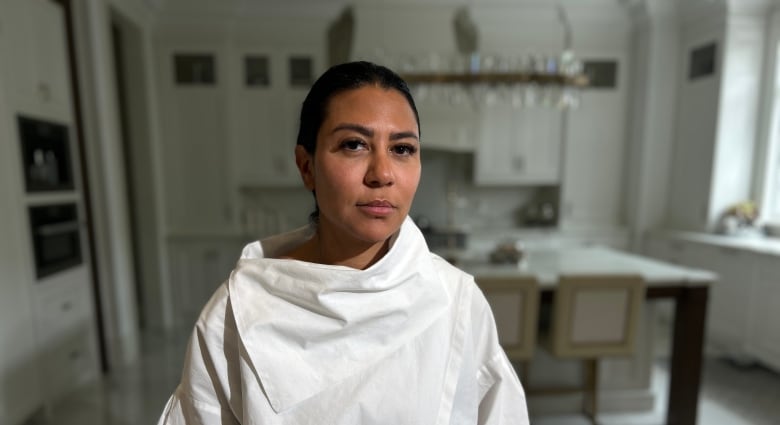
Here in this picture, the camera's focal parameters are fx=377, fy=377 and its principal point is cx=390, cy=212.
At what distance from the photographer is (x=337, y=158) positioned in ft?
1.78

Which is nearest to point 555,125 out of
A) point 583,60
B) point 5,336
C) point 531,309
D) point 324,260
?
point 583,60

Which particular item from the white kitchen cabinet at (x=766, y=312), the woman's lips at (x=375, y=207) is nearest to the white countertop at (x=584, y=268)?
the white kitchen cabinet at (x=766, y=312)

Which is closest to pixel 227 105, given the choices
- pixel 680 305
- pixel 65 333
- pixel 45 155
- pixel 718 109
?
pixel 45 155

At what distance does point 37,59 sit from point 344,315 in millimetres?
2377

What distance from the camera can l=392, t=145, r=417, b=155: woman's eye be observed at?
0.57m

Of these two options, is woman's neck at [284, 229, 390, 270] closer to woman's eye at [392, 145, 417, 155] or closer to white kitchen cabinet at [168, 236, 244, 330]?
woman's eye at [392, 145, 417, 155]

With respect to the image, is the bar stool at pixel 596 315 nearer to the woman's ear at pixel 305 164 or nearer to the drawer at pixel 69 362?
the woman's ear at pixel 305 164

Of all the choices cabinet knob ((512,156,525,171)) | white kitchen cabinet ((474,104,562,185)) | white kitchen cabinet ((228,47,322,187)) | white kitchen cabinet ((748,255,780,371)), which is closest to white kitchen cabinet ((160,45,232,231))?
white kitchen cabinet ((228,47,322,187))

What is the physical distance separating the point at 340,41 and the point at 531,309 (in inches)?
76.9

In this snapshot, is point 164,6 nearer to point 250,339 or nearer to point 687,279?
point 250,339

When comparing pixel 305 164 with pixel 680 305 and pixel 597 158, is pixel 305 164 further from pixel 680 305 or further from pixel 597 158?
pixel 597 158

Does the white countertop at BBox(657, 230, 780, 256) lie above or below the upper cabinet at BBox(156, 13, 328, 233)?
below

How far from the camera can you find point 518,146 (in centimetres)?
352

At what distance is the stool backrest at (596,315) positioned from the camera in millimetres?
1674
